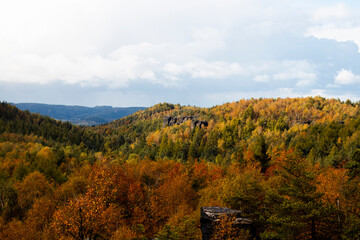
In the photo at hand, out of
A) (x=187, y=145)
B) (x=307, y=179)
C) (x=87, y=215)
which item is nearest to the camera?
(x=307, y=179)

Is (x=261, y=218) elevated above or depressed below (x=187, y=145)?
above

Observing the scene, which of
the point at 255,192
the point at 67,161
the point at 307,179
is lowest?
the point at 67,161

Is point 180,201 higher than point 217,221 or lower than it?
lower

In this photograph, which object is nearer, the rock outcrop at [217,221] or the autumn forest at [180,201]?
the autumn forest at [180,201]

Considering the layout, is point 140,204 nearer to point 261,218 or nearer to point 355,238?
point 261,218

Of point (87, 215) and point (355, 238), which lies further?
point (87, 215)

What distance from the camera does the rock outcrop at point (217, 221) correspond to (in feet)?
99.5

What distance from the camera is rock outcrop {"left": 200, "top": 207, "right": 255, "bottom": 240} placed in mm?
30328

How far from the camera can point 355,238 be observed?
75.2 feet

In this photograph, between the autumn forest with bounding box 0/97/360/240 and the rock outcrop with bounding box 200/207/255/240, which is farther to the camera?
the rock outcrop with bounding box 200/207/255/240

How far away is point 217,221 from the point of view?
29922 mm

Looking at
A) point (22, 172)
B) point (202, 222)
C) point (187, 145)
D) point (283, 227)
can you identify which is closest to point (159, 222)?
point (202, 222)

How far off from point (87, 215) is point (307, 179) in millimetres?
30187

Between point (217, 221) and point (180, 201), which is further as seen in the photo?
point (180, 201)
